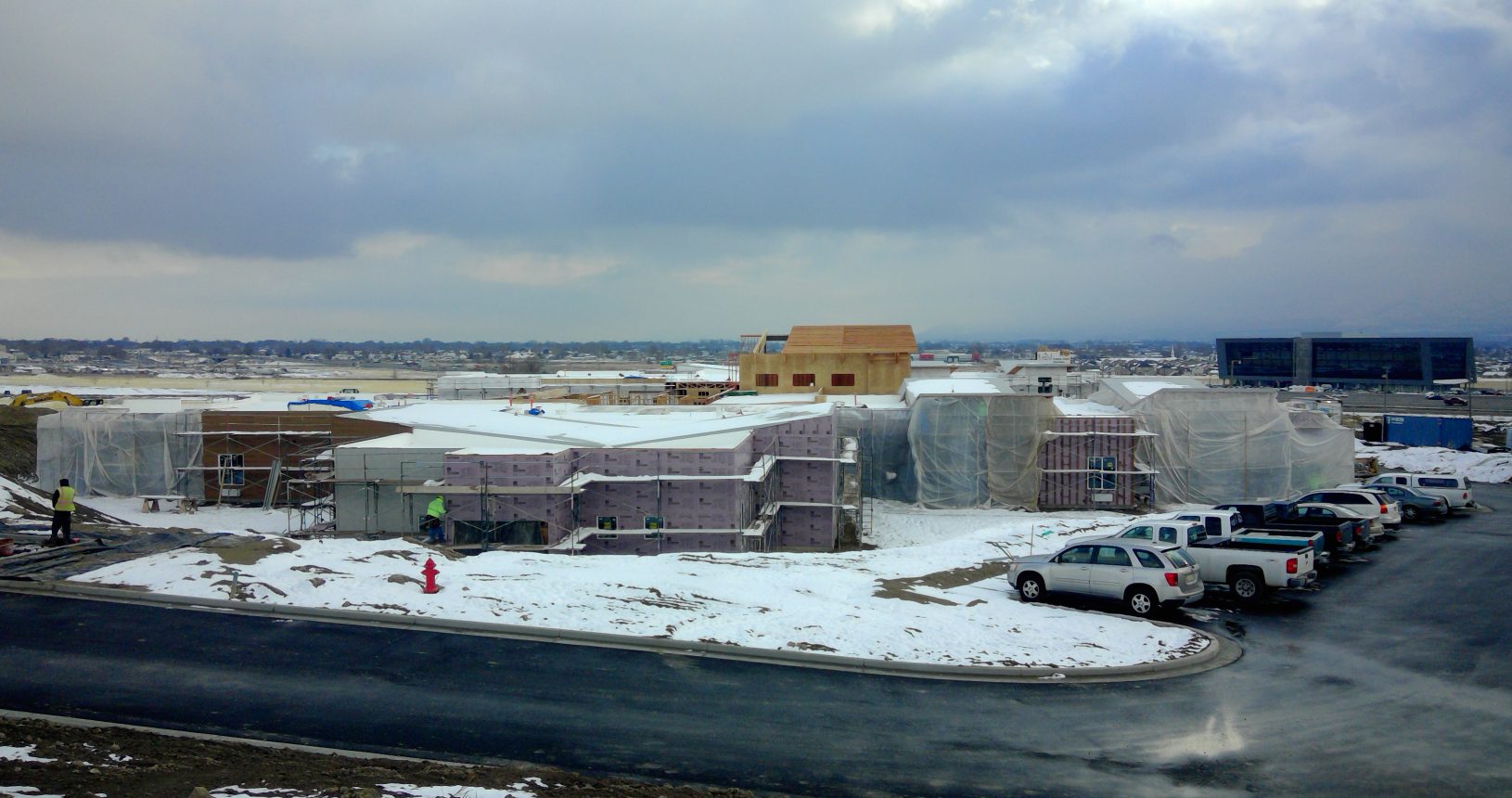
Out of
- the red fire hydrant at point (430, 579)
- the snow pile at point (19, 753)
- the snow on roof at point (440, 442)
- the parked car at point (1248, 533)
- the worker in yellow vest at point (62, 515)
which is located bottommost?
the parked car at point (1248, 533)

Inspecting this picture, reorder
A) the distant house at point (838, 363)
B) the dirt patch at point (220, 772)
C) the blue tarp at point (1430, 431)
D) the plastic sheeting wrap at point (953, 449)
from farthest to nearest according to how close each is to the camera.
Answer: the distant house at point (838, 363)
the blue tarp at point (1430, 431)
the plastic sheeting wrap at point (953, 449)
the dirt patch at point (220, 772)

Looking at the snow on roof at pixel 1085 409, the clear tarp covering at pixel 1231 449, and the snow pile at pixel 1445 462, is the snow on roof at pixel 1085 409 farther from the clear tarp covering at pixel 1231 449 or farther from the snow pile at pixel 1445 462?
the snow pile at pixel 1445 462

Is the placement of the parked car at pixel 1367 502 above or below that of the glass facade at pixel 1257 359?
below

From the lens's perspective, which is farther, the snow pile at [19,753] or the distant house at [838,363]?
the distant house at [838,363]

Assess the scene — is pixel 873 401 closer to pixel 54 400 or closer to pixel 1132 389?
pixel 1132 389

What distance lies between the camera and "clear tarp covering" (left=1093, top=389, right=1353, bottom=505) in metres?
33.8

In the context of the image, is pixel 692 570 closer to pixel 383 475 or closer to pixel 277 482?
pixel 383 475

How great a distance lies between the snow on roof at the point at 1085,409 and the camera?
35.1 metres

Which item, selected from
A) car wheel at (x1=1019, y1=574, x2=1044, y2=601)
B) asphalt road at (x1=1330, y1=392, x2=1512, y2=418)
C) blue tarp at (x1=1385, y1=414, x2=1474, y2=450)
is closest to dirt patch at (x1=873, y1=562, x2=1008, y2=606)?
car wheel at (x1=1019, y1=574, x2=1044, y2=601)

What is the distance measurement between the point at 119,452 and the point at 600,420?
17.8m

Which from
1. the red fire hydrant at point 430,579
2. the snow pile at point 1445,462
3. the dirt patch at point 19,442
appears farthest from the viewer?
the snow pile at point 1445,462

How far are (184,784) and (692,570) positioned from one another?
9.45 meters

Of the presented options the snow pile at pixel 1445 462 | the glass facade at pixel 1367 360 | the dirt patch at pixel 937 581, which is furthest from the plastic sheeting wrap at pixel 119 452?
the glass facade at pixel 1367 360

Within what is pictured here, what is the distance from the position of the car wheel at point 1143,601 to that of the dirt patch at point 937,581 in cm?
296
